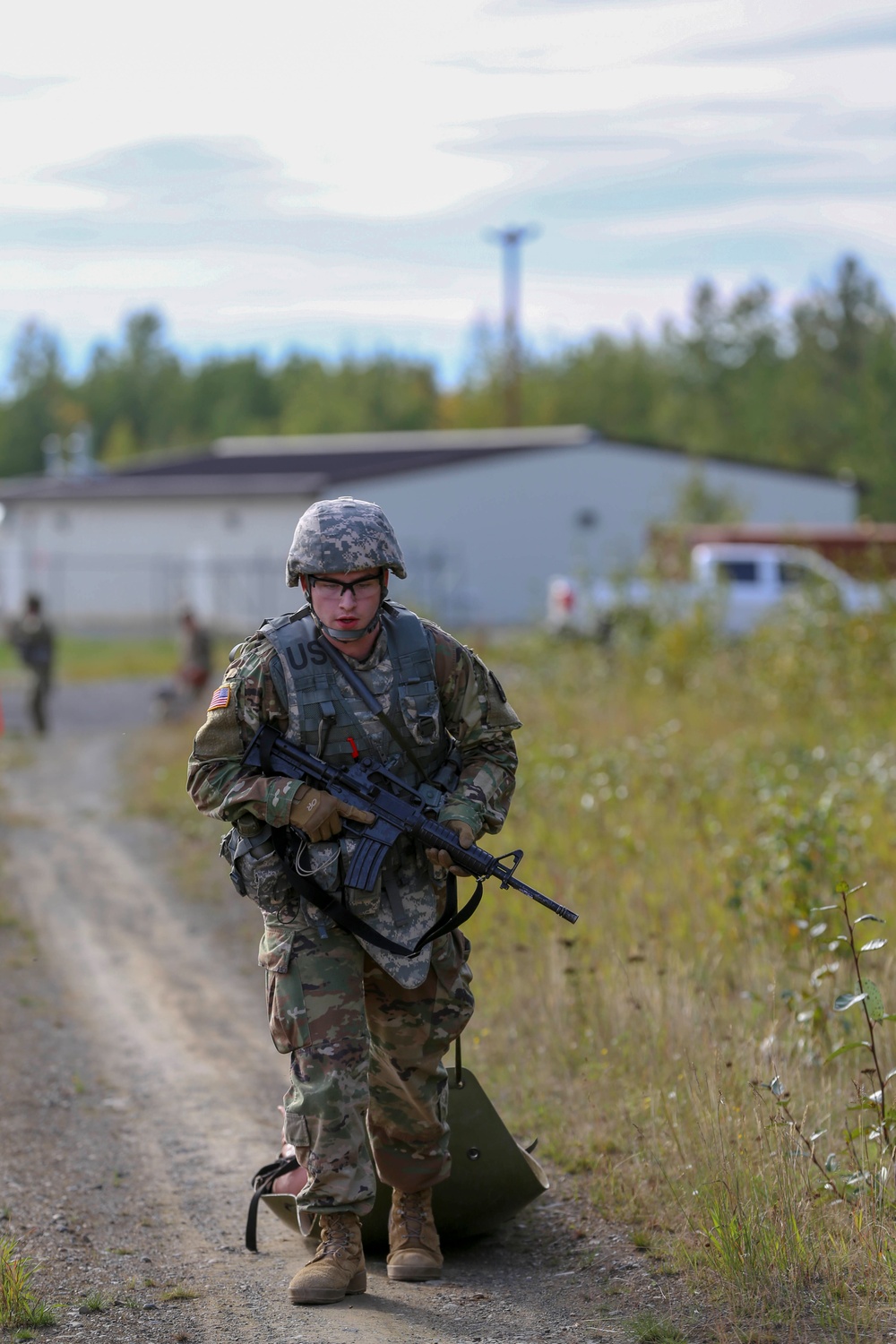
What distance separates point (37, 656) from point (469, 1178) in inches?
621

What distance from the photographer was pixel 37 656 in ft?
62.8

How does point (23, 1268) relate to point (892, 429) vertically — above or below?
below

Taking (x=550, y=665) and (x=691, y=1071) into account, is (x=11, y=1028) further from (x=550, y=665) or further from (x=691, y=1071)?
(x=550, y=665)

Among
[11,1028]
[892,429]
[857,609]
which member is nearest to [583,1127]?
[11,1028]

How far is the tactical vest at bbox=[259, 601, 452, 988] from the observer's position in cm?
398

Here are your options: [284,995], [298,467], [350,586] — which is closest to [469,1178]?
[284,995]

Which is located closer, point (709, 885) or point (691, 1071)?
point (691, 1071)

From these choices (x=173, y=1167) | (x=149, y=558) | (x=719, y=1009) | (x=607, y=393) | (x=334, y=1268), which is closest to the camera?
(x=334, y=1268)

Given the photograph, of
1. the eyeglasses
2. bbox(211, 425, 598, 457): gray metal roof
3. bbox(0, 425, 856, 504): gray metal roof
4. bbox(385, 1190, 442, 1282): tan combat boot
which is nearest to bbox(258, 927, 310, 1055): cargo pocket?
bbox(385, 1190, 442, 1282): tan combat boot

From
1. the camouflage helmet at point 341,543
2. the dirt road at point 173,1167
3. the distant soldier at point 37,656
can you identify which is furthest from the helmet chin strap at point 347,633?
the distant soldier at point 37,656

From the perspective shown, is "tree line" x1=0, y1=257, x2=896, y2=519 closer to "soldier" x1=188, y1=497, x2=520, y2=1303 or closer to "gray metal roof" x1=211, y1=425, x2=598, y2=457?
"gray metal roof" x1=211, y1=425, x2=598, y2=457

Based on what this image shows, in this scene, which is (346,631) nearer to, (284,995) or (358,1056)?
(284,995)

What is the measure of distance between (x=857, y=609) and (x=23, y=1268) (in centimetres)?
1029

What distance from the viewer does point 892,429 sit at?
179ft
